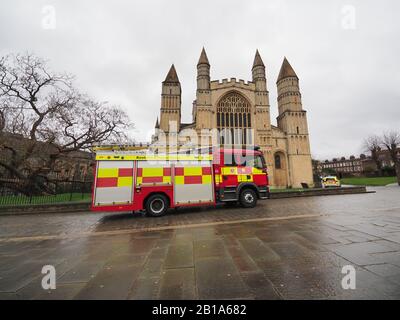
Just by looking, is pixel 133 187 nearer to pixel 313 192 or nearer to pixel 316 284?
pixel 316 284

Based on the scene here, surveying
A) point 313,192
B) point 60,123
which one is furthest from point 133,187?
point 60,123

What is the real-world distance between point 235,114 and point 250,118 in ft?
8.14

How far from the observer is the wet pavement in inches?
76.7

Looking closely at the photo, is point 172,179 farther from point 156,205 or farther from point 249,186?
point 249,186

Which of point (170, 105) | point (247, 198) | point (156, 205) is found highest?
point (170, 105)

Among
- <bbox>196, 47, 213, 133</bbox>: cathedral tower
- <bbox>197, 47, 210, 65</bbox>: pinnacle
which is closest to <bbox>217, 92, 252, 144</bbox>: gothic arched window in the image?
<bbox>196, 47, 213, 133</bbox>: cathedral tower

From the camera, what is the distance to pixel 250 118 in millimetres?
27938

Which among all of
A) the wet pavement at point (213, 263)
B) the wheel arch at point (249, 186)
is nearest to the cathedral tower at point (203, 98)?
the wheel arch at point (249, 186)

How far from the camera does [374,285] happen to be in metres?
1.91

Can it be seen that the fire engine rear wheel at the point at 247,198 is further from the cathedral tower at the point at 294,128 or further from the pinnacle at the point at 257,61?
the pinnacle at the point at 257,61

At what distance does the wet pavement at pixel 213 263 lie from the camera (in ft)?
6.39

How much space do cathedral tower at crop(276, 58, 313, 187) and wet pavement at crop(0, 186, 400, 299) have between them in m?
24.7

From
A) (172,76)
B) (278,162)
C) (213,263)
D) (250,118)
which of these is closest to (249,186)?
(213,263)
